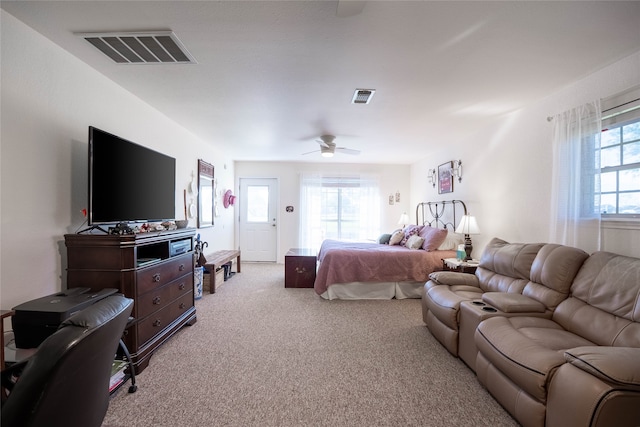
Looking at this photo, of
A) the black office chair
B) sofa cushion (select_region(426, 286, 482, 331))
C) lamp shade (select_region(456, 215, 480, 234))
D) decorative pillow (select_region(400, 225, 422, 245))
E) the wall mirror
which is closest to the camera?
the black office chair

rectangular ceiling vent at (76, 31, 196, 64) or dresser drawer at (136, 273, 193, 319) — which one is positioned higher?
rectangular ceiling vent at (76, 31, 196, 64)

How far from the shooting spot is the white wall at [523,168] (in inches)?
84.0

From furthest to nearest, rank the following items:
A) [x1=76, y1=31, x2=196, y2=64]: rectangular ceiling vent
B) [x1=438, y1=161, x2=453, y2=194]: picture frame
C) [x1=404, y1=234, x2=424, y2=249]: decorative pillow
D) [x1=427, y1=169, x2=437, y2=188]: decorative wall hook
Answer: [x1=427, y1=169, x2=437, y2=188]: decorative wall hook < [x1=438, y1=161, x2=453, y2=194]: picture frame < [x1=404, y1=234, x2=424, y2=249]: decorative pillow < [x1=76, y1=31, x2=196, y2=64]: rectangular ceiling vent

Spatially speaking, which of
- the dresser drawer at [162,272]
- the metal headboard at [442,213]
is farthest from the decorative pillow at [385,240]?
the dresser drawer at [162,272]

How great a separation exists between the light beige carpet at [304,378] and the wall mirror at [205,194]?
1.87 m

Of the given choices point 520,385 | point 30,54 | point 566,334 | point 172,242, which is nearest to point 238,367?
point 172,242

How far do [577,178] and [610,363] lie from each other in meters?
1.79

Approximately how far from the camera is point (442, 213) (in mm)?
4965

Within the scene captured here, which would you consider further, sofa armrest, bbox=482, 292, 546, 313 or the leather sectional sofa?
sofa armrest, bbox=482, 292, 546, 313

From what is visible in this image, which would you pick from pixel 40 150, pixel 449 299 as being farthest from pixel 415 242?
pixel 40 150

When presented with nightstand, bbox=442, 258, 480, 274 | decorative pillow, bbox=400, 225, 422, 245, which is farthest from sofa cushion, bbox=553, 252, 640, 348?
decorative pillow, bbox=400, 225, 422, 245

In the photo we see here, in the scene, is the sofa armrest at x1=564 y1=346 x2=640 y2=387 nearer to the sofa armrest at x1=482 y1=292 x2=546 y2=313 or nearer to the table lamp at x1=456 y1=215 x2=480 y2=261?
the sofa armrest at x1=482 y1=292 x2=546 y2=313

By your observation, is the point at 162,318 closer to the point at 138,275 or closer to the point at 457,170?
the point at 138,275

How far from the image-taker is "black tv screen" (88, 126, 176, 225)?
2021 mm
